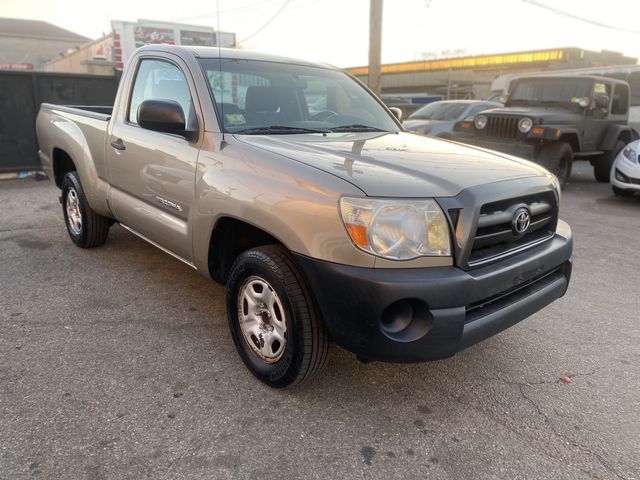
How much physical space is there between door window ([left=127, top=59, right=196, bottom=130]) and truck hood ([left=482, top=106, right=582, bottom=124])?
273 inches

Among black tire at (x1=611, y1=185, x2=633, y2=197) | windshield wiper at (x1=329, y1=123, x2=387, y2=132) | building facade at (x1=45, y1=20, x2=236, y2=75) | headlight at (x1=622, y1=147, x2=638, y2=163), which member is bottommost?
black tire at (x1=611, y1=185, x2=633, y2=197)

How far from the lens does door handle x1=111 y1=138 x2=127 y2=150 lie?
145 inches

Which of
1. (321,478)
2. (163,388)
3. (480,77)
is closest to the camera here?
(321,478)

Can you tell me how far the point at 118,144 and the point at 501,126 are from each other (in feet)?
23.6

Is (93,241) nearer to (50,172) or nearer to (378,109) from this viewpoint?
(50,172)

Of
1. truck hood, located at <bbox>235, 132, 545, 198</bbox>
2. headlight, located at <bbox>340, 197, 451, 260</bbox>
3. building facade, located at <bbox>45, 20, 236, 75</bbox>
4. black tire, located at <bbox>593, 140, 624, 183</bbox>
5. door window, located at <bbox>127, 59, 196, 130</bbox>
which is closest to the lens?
headlight, located at <bbox>340, 197, 451, 260</bbox>

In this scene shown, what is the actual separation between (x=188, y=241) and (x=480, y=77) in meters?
33.4

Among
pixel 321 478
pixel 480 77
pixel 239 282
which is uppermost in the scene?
pixel 480 77

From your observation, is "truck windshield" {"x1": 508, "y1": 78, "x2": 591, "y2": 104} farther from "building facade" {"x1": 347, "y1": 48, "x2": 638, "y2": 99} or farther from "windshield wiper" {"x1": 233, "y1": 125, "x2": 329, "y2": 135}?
"building facade" {"x1": 347, "y1": 48, "x2": 638, "y2": 99}

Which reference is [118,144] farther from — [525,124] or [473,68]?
[473,68]

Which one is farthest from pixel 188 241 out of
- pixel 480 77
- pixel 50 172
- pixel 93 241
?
pixel 480 77

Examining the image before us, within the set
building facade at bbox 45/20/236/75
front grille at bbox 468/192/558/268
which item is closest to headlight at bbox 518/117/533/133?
front grille at bbox 468/192/558/268

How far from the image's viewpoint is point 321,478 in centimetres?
207

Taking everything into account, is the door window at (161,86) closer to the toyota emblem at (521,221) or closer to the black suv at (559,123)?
the toyota emblem at (521,221)
